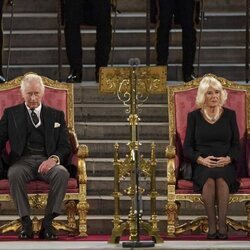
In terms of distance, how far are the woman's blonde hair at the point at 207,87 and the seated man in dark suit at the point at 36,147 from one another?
3.58 feet

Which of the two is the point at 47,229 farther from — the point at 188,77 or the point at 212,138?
the point at 188,77

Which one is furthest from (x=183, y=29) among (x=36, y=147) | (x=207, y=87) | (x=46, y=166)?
(x=46, y=166)

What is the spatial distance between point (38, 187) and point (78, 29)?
8.42ft

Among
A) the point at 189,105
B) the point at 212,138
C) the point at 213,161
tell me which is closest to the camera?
the point at 213,161

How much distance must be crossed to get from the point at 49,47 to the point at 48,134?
319 cm

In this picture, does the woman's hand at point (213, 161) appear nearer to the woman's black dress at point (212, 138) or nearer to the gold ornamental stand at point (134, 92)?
the woman's black dress at point (212, 138)

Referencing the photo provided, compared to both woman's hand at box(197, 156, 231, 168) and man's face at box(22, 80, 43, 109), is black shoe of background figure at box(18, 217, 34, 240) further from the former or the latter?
woman's hand at box(197, 156, 231, 168)

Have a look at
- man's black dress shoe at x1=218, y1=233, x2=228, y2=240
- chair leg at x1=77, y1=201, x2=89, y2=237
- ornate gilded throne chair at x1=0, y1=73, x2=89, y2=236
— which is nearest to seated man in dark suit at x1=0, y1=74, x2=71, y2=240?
ornate gilded throne chair at x1=0, y1=73, x2=89, y2=236

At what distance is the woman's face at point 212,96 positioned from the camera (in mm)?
11008

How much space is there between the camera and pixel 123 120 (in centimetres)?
1259

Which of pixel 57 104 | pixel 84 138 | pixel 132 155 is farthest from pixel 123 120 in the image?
pixel 132 155

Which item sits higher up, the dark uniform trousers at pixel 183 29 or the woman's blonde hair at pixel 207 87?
the dark uniform trousers at pixel 183 29

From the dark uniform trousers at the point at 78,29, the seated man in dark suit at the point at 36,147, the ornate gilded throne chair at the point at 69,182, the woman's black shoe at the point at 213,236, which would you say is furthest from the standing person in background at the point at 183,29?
the woman's black shoe at the point at 213,236

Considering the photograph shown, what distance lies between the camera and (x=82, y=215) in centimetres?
1099
